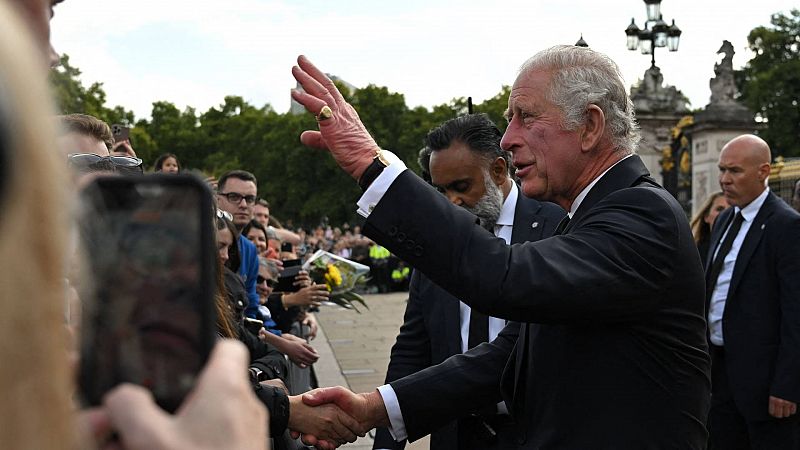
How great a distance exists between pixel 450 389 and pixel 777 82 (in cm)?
5656

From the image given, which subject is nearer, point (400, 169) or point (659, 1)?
point (400, 169)

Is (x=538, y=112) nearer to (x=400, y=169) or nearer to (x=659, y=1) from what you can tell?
(x=400, y=169)

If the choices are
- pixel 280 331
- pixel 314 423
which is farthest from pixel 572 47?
pixel 280 331

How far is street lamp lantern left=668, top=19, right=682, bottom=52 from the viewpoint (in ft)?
71.1

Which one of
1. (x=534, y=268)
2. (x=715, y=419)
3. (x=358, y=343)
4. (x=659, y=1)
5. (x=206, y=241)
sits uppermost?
(x=659, y=1)

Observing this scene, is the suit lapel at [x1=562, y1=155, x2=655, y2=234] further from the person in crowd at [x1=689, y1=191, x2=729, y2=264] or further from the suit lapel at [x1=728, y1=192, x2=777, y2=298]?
the person in crowd at [x1=689, y1=191, x2=729, y2=264]

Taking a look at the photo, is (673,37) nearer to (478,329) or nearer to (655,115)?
(655,115)

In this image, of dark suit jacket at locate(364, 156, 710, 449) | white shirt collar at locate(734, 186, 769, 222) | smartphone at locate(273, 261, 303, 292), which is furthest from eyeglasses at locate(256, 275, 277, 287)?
dark suit jacket at locate(364, 156, 710, 449)

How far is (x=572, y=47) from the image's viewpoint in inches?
121

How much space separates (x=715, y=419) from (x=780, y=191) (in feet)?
47.6

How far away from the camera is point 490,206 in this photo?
4.55 meters

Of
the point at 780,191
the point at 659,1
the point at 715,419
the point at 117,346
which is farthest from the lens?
the point at 659,1

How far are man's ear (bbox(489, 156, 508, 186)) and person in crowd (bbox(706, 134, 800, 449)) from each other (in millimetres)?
2240

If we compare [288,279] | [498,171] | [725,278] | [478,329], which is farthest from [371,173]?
[288,279]
